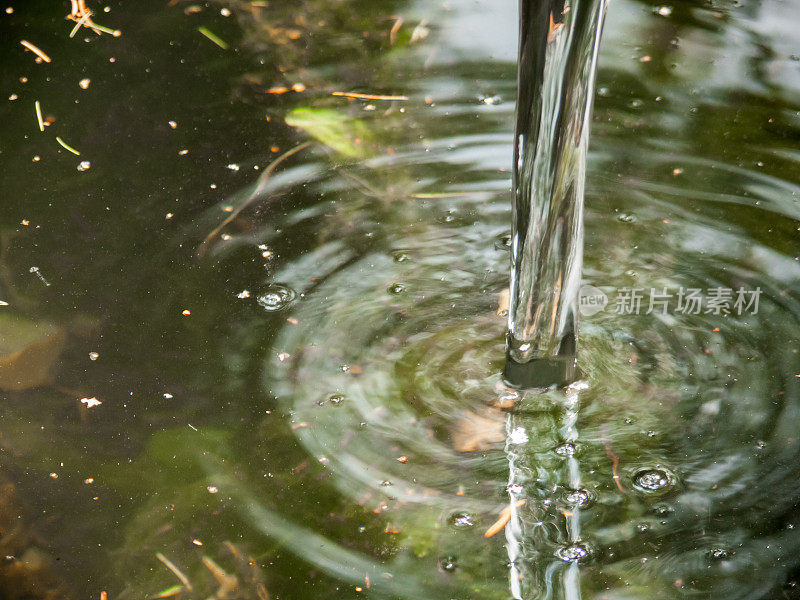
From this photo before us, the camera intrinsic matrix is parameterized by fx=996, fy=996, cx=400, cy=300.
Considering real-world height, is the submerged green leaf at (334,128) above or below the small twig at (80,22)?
below

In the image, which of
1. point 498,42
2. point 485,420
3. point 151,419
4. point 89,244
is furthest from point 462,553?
point 498,42

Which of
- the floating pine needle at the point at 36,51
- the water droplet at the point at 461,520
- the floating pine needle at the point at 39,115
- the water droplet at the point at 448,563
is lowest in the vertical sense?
the water droplet at the point at 448,563

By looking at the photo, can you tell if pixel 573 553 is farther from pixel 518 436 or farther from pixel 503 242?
pixel 503 242

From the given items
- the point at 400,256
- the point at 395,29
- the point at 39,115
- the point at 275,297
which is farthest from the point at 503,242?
the point at 39,115

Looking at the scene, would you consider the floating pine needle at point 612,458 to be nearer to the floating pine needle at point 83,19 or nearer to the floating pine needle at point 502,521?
the floating pine needle at point 502,521

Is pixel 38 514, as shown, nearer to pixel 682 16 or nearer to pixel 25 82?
pixel 25 82
